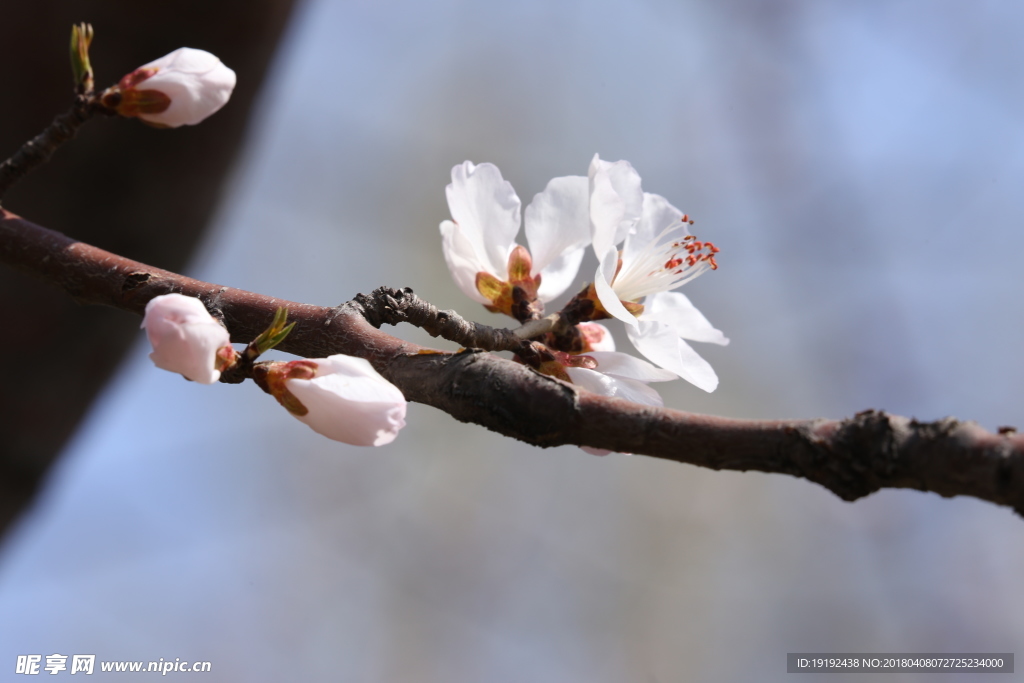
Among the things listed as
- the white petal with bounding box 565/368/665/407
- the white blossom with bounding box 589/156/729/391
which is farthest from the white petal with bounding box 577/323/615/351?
the white petal with bounding box 565/368/665/407

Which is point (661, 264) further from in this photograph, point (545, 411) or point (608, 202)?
point (545, 411)

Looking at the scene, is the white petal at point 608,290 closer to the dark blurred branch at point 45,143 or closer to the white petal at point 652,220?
the white petal at point 652,220

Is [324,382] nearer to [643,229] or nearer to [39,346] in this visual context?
[643,229]

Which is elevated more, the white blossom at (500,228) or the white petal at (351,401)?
the white blossom at (500,228)

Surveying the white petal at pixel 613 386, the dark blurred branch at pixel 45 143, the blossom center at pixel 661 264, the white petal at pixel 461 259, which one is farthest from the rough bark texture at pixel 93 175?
the white petal at pixel 613 386

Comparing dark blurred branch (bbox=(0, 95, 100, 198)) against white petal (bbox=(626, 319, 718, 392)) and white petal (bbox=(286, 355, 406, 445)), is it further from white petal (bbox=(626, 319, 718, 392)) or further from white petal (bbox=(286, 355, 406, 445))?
white petal (bbox=(626, 319, 718, 392))

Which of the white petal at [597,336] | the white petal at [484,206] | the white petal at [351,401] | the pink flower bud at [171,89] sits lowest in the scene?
the white petal at [597,336]
